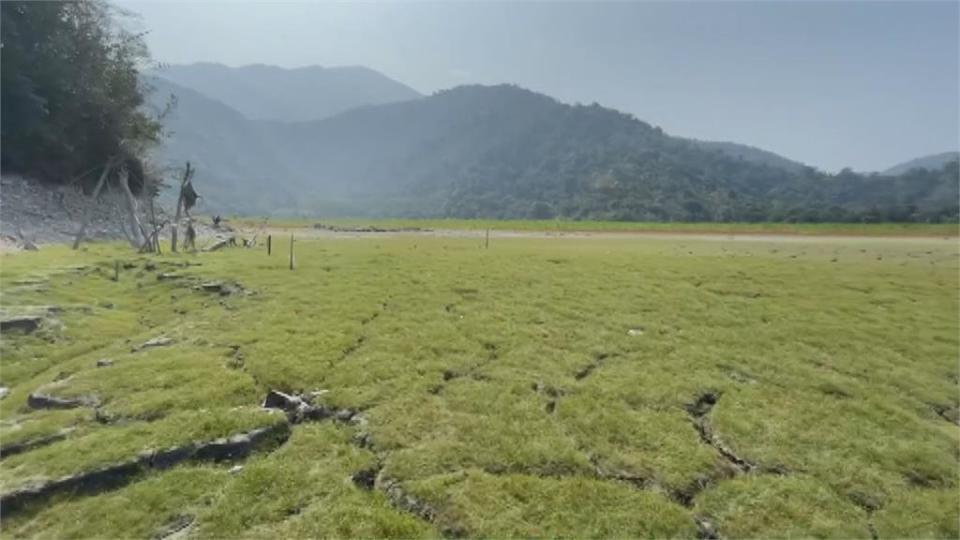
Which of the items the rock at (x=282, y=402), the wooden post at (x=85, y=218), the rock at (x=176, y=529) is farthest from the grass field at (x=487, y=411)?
the wooden post at (x=85, y=218)

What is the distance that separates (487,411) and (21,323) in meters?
12.7

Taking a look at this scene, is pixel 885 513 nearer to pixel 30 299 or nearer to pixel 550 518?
pixel 550 518

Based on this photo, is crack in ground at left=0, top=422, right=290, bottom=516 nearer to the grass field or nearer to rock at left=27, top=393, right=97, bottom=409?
the grass field

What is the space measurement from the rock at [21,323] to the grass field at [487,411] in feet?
1.10

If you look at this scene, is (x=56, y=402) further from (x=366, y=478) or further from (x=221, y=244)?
(x=221, y=244)

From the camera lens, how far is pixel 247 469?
8781 millimetres

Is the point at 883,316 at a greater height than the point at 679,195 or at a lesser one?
lesser

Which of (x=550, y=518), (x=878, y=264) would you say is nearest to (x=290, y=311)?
(x=550, y=518)

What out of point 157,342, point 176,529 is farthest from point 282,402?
point 157,342

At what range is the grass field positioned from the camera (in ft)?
27.0

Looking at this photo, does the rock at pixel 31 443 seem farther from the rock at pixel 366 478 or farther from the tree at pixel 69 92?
the tree at pixel 69 92

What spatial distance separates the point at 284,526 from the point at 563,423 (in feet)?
16.6

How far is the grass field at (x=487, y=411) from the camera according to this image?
27.0 ft

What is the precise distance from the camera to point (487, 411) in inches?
431
